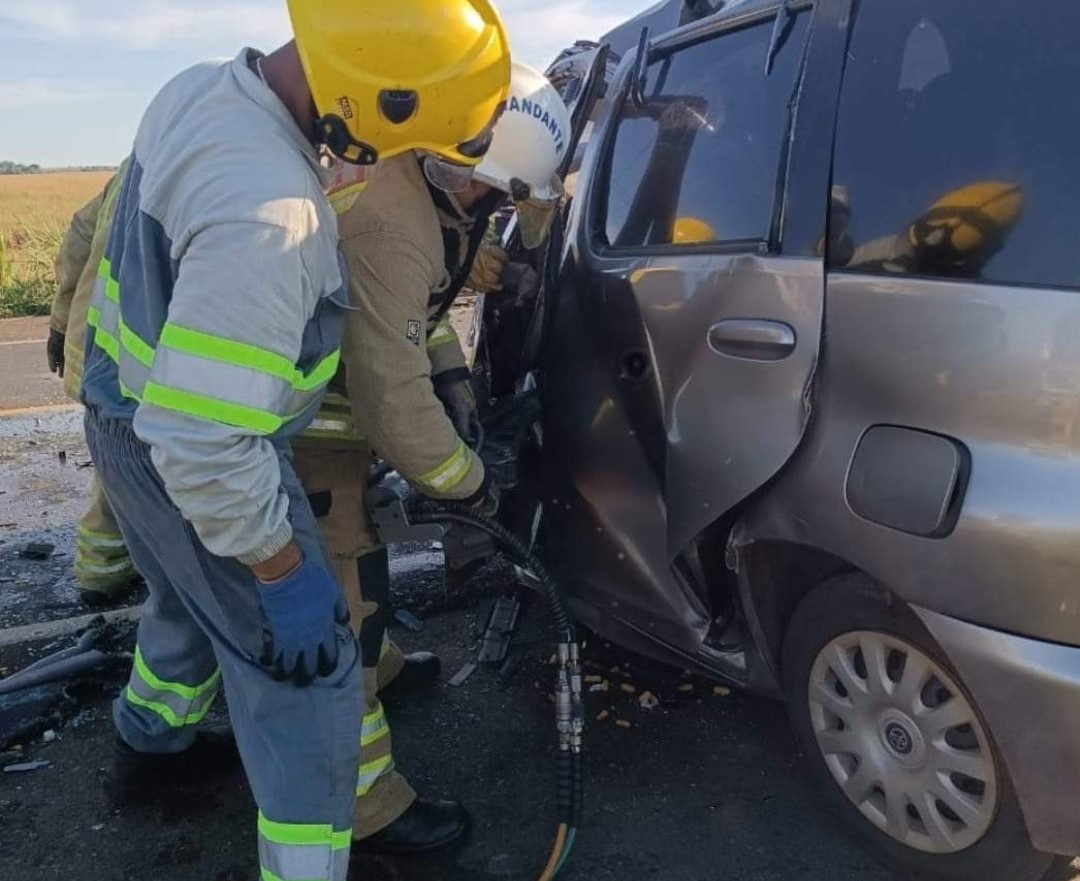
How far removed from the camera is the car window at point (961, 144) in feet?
5.80

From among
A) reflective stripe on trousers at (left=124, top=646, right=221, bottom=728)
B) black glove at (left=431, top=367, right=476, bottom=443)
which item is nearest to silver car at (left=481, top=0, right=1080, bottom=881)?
black glove at (left=431, top=367, right=476, bottom=443)

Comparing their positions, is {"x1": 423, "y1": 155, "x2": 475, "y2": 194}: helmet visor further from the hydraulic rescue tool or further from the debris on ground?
the debris on ground

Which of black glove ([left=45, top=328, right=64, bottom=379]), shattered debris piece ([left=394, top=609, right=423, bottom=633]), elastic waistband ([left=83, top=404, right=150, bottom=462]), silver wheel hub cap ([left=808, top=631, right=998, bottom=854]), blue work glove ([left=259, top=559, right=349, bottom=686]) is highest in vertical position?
elastic waistband ([left=83, top=404, right=150, bottom=462])

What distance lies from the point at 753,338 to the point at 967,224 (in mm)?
483

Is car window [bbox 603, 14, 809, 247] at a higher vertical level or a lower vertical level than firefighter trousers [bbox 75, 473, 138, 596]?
higher

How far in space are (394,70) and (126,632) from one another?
2.54m

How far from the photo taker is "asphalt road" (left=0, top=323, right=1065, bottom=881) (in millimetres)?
2445

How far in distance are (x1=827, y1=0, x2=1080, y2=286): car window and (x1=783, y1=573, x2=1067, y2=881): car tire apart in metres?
0.66

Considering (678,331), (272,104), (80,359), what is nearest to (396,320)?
(272,104)

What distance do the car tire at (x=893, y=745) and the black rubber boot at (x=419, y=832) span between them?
851mm

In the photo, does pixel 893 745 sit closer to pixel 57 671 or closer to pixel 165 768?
pixel 165 768

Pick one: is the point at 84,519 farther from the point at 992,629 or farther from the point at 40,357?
the point at 40,357

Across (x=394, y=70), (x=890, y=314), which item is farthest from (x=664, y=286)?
(x=394, y=70)

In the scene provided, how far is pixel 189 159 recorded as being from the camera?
1.78 m
